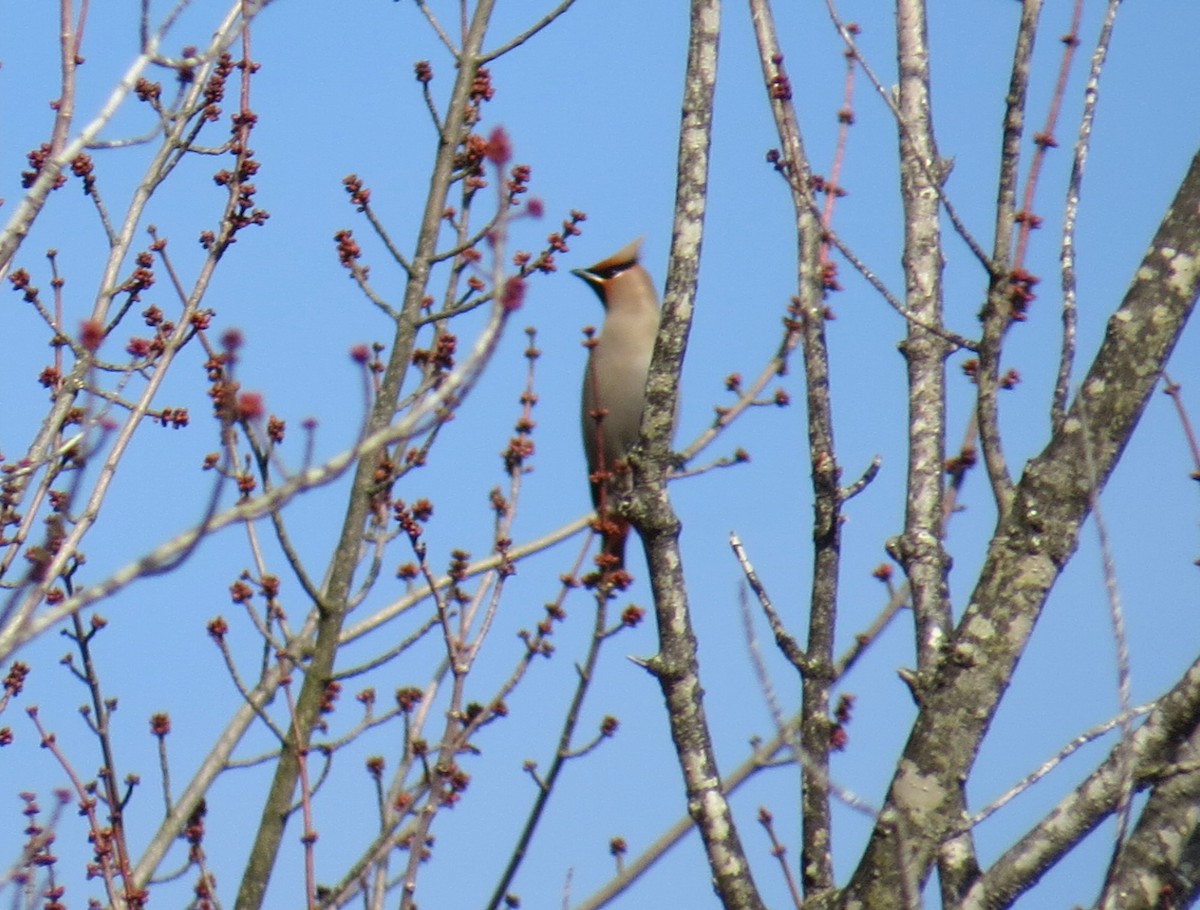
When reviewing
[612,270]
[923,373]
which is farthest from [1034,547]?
[612,270]

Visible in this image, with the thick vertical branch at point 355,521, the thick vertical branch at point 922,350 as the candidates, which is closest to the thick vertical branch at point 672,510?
the thick vertical branch at point 922,350

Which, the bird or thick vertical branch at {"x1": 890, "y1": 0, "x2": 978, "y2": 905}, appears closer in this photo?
thick vertical branch at {"x1": 890, "y1": 0, "x2": 978, "y2": 905}

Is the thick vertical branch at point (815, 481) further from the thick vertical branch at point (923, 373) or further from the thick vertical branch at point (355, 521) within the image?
the thick vertical branch at point (355, 521)

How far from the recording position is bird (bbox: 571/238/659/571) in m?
8.23

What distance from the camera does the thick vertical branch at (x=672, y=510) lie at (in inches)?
141

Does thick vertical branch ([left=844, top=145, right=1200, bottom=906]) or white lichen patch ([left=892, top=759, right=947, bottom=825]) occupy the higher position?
thick vertical branch ([left=844, top=145, right=1200, bottom=906])

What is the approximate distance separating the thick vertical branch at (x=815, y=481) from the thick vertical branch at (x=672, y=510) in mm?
164

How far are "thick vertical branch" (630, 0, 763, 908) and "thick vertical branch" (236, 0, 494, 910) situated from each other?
3.09 ft

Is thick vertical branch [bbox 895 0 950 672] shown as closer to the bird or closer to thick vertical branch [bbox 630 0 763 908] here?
thick vertical branch [bbox 630 0 763 908]

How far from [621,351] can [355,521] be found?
3.63 meters

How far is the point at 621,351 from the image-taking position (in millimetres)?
8391

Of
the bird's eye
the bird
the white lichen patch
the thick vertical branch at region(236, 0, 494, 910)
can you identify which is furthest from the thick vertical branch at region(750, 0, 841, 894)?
the bird's eye

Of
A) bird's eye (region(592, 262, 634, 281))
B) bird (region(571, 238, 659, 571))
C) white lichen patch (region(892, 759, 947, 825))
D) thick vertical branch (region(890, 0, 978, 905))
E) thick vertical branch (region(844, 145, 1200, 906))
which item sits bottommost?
white lichen patch (region(892, 759, 947, 825))

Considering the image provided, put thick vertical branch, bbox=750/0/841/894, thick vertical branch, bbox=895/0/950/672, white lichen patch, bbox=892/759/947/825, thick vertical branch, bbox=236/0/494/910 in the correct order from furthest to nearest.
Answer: thick vertical branch, bbox=236/0/494/910 < thick vertical branch, bbox=895/0/950/672 < thick vertical branch, bbox=750/0/841/894 < white lichen patch, bbox=892/759/947/825
